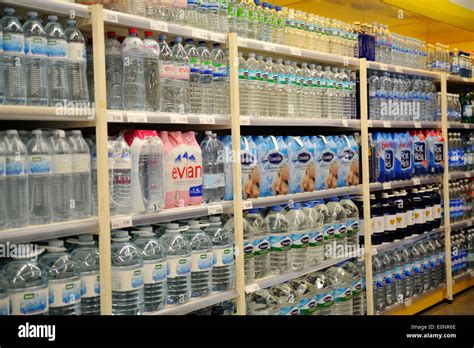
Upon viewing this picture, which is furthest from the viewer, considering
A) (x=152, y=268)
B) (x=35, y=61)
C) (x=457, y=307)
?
(x=457, y=307)

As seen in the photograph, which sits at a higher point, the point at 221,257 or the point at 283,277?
the point at 221,257

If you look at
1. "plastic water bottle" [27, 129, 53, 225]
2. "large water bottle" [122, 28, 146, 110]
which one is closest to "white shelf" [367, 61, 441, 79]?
"large water bottle" [122, 28, 146, 110]

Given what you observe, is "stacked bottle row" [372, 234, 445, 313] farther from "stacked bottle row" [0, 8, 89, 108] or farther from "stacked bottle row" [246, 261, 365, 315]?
"stacked bottle row" [0, 8, 89, 108]

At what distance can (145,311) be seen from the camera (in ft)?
10.1

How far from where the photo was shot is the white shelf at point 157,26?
2.89 m

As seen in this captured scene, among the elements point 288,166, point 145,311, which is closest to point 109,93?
point 145,311

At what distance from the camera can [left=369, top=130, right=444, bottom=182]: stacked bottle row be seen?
5078 millimetres

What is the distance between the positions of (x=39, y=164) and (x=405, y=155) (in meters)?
3.75

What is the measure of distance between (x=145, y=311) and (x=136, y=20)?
1.56 metres

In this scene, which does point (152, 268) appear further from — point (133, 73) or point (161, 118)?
point (133, 73)

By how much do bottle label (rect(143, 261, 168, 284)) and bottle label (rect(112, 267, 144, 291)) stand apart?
10 cm

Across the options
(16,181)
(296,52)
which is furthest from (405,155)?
(16,181)

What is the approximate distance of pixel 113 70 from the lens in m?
3.12

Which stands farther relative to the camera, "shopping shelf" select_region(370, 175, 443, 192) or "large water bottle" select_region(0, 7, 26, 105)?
"shopping shelf" select_region(370, 175, 443, 192)
